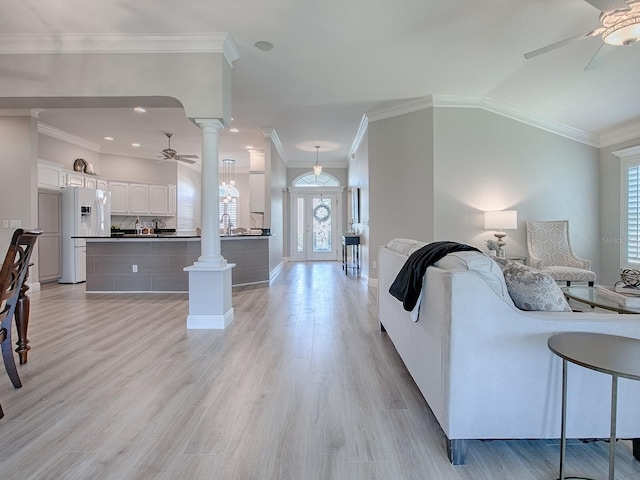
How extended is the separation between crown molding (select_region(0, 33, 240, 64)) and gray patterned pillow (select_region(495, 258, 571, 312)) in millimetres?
3293

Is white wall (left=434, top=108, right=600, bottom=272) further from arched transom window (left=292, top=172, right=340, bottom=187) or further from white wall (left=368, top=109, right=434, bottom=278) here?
arched transom window (left=292, top=172, right=340, bottom=187)

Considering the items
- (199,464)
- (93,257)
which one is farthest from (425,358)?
(93,257)

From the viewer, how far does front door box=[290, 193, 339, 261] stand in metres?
10.1

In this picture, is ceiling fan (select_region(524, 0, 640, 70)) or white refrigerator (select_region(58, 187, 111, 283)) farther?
white refrigerator (select_region(58, 187, 111, 283))

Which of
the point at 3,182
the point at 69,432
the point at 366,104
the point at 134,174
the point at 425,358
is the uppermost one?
the point at 366,104

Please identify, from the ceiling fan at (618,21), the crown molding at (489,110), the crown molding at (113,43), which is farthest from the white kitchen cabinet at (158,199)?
the ceiling fan at (618,21)

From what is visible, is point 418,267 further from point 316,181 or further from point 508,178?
point 316,181

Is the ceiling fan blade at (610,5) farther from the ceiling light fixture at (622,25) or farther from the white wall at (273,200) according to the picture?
the white wall at (273,200)

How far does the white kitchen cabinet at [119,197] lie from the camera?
8.04 meters

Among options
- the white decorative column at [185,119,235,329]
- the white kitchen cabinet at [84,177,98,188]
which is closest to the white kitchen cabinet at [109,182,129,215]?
the white kitchen cabinet at [84,177,98,188]

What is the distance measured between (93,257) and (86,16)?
3697 mm

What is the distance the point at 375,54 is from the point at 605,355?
355cm

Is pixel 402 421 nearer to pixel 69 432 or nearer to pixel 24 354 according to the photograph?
pixel 69 432

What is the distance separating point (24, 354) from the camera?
248 cm
